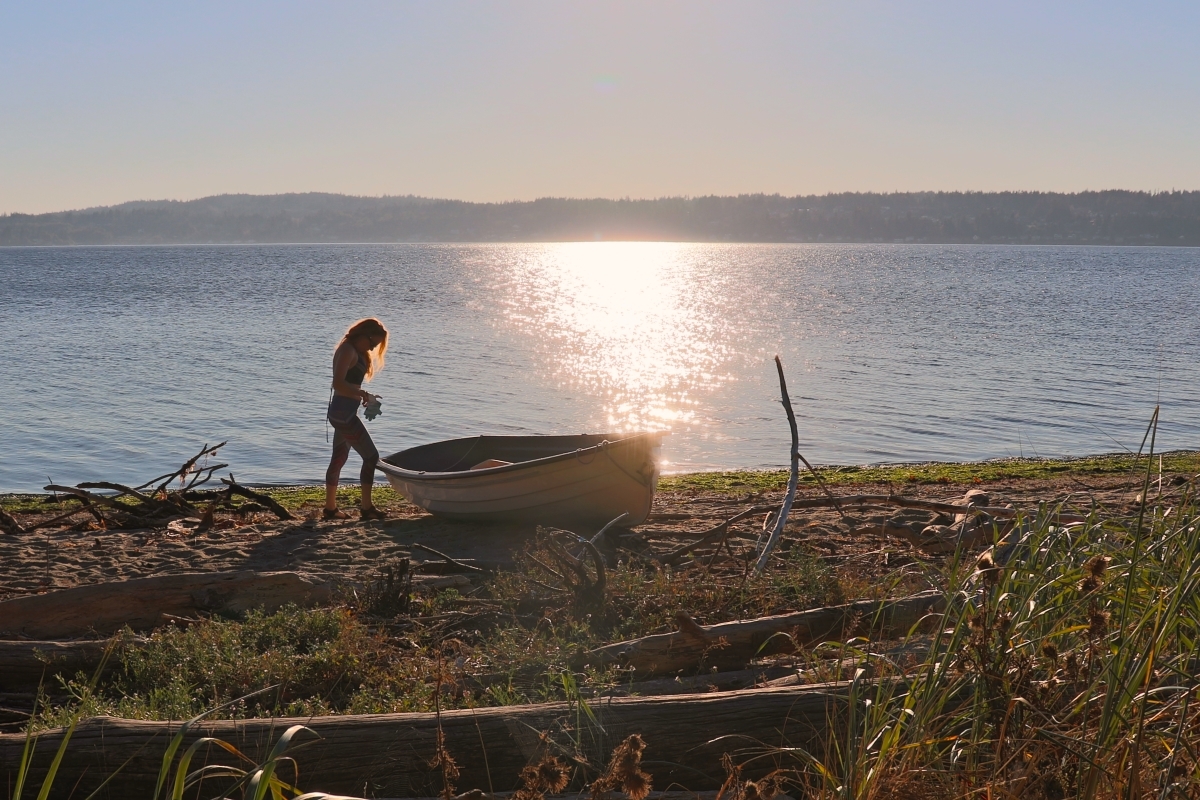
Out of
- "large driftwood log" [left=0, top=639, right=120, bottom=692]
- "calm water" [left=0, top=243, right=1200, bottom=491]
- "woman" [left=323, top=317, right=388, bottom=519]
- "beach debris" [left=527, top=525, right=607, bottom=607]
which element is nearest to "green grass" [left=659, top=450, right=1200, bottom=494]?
"calm water" [left=0, top=243, right=1200, bottom=491]

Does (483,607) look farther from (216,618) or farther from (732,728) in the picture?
(732,728)

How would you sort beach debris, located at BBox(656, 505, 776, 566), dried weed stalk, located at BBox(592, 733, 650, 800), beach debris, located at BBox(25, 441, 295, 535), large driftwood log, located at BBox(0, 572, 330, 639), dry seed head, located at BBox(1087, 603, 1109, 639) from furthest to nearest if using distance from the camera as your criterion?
1. beach debris, located at BBox(25, 441, 295, 535)
2. beach debris, located at BBox(656, 505, 776, 566)
3. large driftwood log, located at BBox(0, 572, 330, 639)
4. dry seed head, located at BBox(1087, 603, 1109, 639)
5. dried weed stalk, located at BBox(592, 733, 650, 800)

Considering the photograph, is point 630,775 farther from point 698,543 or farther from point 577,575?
point 698,543

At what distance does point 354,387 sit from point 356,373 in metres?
0.15

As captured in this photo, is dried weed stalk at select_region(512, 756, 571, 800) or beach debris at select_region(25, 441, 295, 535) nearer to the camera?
dried weed stalk at select_region(512, 756, 571, 800)

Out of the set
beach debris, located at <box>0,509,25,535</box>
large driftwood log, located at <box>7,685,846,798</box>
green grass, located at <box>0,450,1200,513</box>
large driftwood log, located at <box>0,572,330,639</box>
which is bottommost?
green grass, located at <box>0,450,1200,513</box>

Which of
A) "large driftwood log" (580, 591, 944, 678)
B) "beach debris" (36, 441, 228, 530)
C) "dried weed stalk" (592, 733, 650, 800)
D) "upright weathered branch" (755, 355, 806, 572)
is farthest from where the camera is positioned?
"beach debris" (36, 441, 228, 530)

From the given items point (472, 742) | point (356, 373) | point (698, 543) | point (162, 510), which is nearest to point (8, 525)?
point (162, 510)

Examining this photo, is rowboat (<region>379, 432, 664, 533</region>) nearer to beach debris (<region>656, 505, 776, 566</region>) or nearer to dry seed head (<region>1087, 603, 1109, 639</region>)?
beach debris (<region>656, 505, 776, 566</region>)

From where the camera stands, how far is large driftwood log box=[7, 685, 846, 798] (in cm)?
321

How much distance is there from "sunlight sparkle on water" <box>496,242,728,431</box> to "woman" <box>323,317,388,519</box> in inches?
512

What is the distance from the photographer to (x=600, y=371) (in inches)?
1339

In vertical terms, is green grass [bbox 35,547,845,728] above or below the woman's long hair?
below

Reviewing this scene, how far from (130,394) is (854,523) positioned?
72.2 feet
